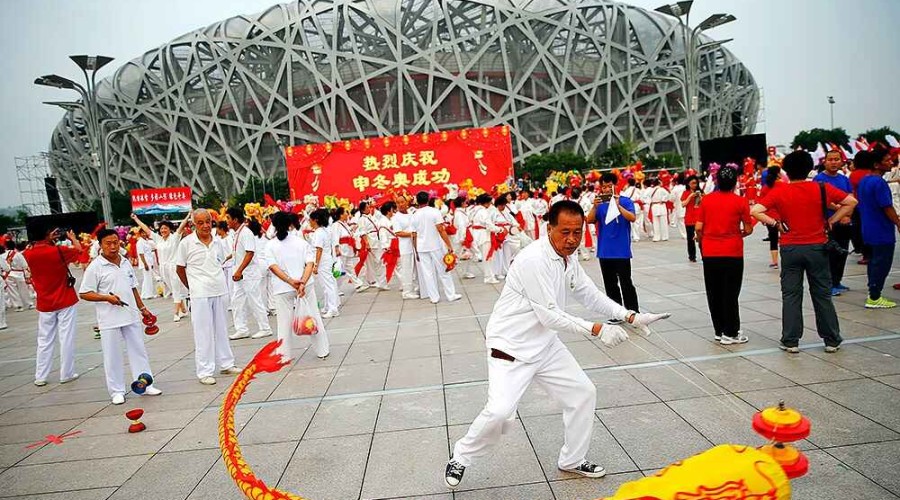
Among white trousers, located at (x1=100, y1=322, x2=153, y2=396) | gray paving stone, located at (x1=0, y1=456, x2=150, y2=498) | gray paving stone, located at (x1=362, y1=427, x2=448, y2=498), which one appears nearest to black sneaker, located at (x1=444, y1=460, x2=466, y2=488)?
gray paving stone, located at (x1=362, y1=427, x2=448, y2=498)

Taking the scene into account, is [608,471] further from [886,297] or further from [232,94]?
[232,94]

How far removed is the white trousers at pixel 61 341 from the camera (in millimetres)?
5699

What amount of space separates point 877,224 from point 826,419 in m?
3.32

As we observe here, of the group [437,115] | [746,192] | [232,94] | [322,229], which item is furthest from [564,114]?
[322,229]

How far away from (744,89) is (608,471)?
65741 millimetres

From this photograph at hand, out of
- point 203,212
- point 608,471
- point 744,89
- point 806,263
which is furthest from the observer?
point 744,89

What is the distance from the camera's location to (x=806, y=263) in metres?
4.45

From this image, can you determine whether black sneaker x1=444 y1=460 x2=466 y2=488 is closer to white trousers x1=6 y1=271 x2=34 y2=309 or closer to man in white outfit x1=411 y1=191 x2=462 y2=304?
man in white outfit x1=411 y1=191 x2=462 y2=304

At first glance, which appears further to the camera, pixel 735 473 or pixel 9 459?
pixel 9 459

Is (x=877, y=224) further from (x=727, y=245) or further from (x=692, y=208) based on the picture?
(x=692, y=208)

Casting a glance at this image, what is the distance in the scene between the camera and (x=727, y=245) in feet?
16.4

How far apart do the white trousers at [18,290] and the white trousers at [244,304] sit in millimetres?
8903

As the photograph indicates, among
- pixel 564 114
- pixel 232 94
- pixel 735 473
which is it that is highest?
pixel 232 94

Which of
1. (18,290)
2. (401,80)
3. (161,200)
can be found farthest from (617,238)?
(401,80)
